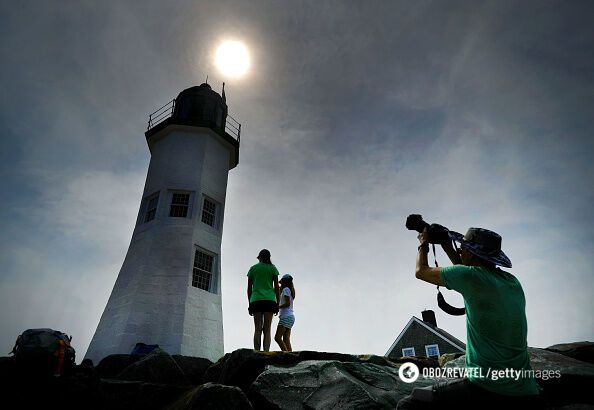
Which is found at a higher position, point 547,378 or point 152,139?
point 152,139

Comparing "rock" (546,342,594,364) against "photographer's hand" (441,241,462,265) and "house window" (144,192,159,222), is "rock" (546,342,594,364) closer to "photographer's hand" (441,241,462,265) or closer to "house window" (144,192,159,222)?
"photographer's hand" (441,241,462,265)

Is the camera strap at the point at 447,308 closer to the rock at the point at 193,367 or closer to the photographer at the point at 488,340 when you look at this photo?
the photographer at the point at 488,340

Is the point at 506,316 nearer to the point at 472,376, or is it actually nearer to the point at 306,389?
the point at 472,376

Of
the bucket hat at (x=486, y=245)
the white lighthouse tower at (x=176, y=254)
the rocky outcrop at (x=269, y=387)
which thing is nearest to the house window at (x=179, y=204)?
the white lighthouse tower at (x=176, y=254)

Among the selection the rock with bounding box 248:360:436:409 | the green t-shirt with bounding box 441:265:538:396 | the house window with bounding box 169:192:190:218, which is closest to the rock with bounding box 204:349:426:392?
the rock with bounding box 248:360:436:409

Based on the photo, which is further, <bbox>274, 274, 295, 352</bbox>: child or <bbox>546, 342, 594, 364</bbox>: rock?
<bbox>274, 274, 295, 352</bbox>: child

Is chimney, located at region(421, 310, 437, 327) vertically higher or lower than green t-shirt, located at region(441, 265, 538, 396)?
higher

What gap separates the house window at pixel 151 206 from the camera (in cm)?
1444

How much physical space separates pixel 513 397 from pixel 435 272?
89cm

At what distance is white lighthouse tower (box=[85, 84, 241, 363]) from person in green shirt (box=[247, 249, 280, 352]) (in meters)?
4.71

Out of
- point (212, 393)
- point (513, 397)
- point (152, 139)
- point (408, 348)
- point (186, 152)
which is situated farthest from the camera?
point (408, 348)

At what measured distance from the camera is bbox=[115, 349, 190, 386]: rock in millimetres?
A: 5746

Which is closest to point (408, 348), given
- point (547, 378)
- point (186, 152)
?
point (186, 152)

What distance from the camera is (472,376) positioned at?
225cm
